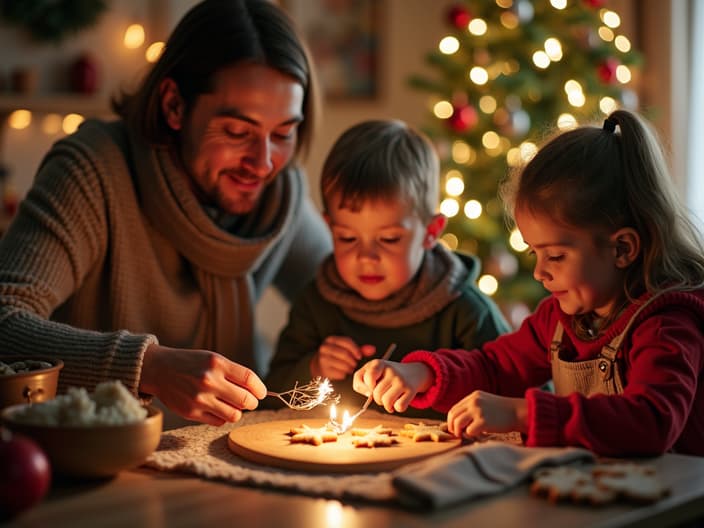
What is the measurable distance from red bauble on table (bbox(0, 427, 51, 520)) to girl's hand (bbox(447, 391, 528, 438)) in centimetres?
60

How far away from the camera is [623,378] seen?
1.47 m

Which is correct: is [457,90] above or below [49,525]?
above

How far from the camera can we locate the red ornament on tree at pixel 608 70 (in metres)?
3.51

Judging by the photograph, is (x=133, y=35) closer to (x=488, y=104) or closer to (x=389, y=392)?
(x=488, y=104)

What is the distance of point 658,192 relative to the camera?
4.93 ft

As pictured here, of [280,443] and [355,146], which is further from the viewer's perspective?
[355,146]

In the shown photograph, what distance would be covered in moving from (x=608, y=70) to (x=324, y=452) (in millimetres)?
2646

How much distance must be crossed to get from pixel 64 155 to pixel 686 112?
122 inches

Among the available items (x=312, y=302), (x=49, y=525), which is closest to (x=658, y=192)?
(x=312, y=302)

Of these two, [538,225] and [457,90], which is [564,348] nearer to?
[538,225]

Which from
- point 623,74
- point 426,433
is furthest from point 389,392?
point 623,74

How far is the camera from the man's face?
1973mm

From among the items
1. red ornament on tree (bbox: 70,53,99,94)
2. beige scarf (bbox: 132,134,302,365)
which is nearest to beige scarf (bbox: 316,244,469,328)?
beige scarf (bbox: 132,134,302,365)

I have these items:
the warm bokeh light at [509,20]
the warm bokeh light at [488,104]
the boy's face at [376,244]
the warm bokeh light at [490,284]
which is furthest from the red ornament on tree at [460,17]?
the boy's face at [376,244]
